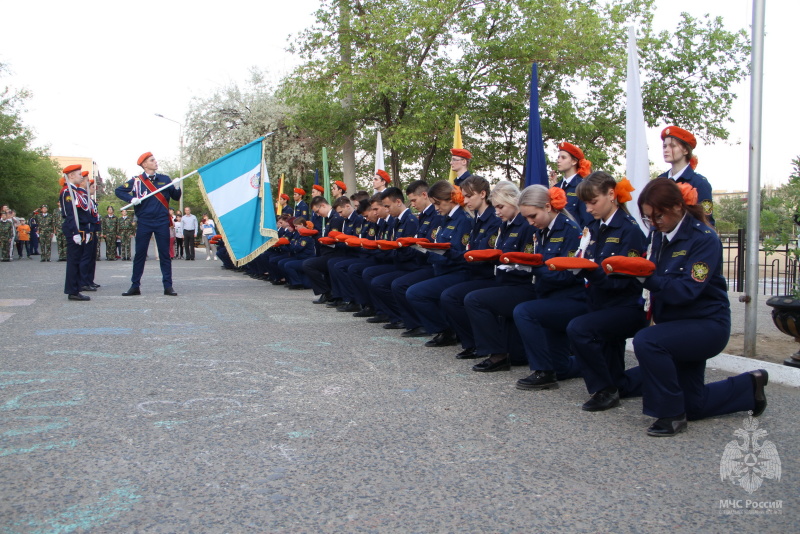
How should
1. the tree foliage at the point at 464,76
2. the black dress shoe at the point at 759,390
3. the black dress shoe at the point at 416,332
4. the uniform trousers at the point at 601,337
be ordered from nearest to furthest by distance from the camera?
1. the black dress shoe at the point at 759,390
2. the uniform trousers at the point at 601,337
3. the black dress shoe at the point at 416,332
4. the tree foliage at the point at 464,76

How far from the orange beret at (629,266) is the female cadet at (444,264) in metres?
3.07

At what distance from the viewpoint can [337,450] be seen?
3912mm

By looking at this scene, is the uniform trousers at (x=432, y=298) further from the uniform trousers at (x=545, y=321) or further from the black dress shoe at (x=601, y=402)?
the black dress shoe at (x=601, y=402)

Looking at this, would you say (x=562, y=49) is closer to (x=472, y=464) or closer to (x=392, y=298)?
(x=392, y=298)

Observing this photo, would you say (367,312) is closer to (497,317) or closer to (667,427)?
(497,317)

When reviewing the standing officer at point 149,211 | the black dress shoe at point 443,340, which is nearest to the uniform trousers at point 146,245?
the standing officer at point 149,211

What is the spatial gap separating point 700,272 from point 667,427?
896 mm

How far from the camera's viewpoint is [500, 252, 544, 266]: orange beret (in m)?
5.56

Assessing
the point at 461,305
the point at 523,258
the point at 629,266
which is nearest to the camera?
→ the point at 629,266

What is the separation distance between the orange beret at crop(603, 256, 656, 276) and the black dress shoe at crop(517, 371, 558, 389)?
4.97 ft

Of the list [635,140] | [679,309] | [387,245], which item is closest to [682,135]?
[635,140]

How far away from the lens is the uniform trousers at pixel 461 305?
6.65m

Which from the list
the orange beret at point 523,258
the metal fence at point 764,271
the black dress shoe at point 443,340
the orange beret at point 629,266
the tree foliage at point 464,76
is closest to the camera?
the orange beret at point 629,266

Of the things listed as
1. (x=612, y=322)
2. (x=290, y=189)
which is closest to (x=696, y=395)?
(x=612, y=322)
